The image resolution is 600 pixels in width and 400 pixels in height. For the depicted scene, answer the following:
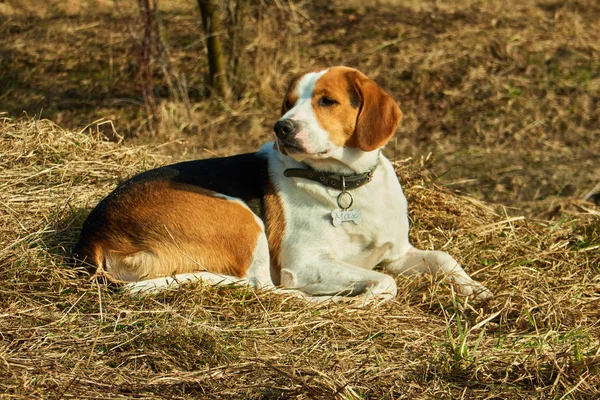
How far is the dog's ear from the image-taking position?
4672mm

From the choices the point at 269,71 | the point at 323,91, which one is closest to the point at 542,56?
the point at 269,71

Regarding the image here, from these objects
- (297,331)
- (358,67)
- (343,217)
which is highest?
(343,217)

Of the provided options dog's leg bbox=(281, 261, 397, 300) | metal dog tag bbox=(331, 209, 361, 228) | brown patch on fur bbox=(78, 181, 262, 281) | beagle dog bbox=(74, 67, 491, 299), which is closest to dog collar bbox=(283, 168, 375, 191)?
beagle dog bbox=(74, 67, 491, 299)

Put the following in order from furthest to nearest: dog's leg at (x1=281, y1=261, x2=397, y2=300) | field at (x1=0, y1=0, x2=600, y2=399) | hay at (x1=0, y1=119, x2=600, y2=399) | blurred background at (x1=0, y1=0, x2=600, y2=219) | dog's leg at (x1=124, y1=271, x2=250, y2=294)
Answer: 1. blurred background at (x1=0, y1=0, x2=600, y2=219)
2. dog's leg at (x1=281, y1=261, x2=397, y2=300)
3. dog's leg at (x1=124, y1=271, x2=250, y2=294)
4. field at (x1=0, y1=0, x2=600, y2=399)
5. hay at (x1=0, y1=119, x2=600, y2=399)

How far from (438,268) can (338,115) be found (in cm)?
113

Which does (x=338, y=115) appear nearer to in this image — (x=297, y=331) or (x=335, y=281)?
(x=335, y=281)

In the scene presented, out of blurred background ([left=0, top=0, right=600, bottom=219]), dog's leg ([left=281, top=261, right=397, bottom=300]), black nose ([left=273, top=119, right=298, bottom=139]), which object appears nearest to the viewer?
black nose ([left=273, top=119, right=298, bottom=139])

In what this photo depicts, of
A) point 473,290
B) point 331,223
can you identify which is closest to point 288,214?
point 331,223

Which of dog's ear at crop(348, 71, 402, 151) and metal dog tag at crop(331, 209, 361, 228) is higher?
dog's ear at crop(348, 71, 402, 151)

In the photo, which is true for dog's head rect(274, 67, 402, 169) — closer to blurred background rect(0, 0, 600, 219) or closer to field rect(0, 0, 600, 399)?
field rect(0, 0, 600, 399)

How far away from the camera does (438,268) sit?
195 inches

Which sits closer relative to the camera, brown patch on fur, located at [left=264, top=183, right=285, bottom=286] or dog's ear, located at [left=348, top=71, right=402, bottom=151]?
dog's ear, located at [left=348, top=71, right=402, bottom=151]

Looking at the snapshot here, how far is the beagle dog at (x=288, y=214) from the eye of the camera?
14.9ft

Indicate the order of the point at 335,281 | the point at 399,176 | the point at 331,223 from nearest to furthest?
the point at 335,281 < the point at 331,223 < the point at 399,176
